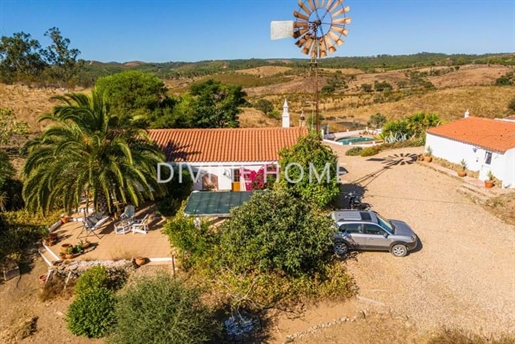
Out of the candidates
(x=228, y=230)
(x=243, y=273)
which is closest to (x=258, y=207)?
(x=228, y=230)

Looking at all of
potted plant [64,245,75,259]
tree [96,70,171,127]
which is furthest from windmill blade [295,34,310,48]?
tree [96,70,171,127]

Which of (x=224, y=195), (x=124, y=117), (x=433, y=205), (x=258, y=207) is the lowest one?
(x=433, y=205)

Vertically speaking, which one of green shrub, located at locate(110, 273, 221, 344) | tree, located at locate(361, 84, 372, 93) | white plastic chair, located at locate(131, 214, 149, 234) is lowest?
white plastic chair, located at locate(131, 214, 149, 234)

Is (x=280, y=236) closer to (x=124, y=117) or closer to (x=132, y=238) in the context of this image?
(x=132, y=238)

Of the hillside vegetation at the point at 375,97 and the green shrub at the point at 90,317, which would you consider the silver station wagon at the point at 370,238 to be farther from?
the hillside vegetation at the point at 375,97

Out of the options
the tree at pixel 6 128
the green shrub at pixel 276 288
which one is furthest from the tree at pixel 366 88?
the green shrub at pixel 276 288

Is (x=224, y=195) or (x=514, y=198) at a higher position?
(x=224, y=195)

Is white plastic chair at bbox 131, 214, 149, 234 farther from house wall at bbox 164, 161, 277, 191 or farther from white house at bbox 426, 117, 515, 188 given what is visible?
white house at bbox 426, 117, 515, 188
